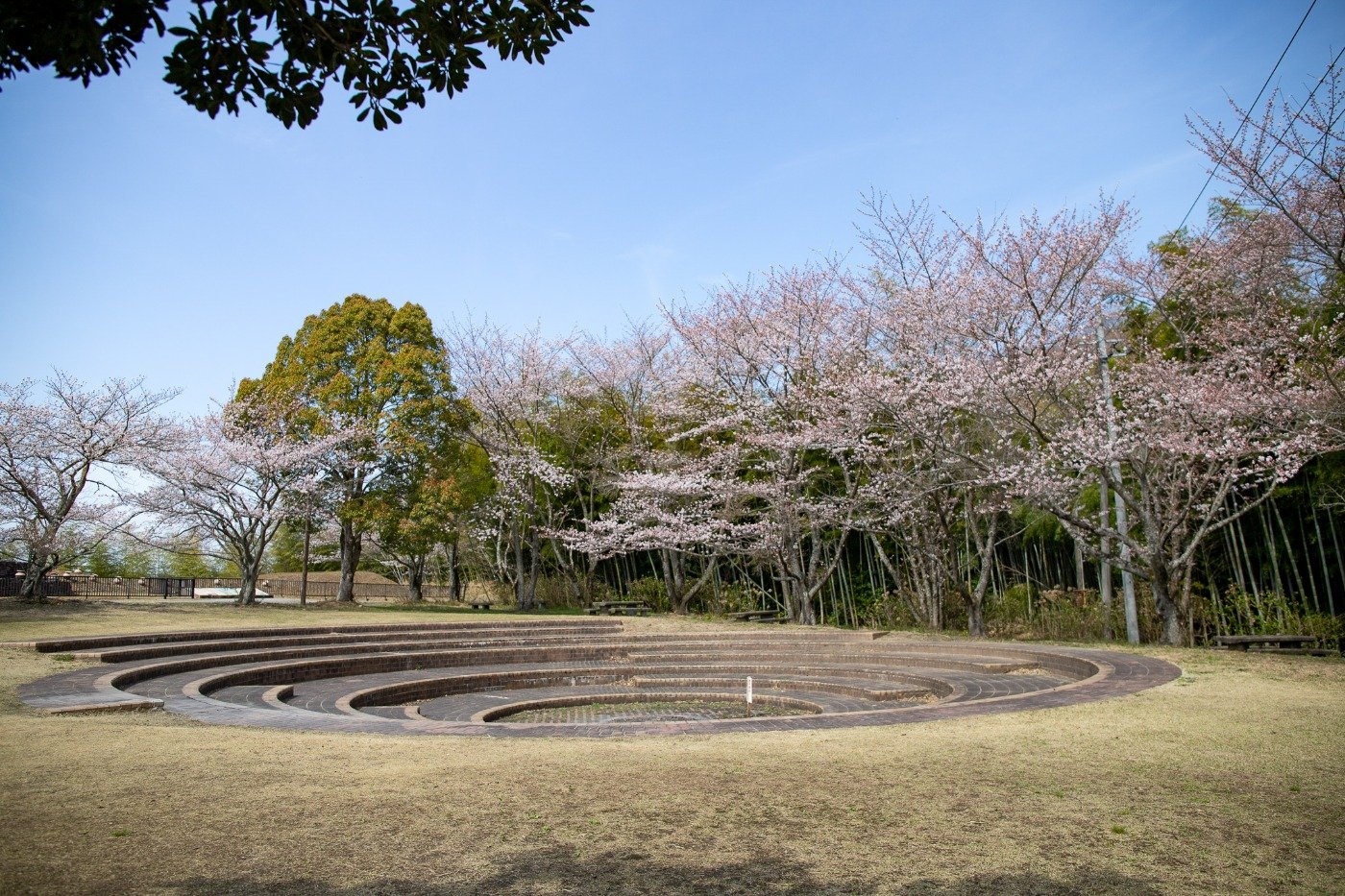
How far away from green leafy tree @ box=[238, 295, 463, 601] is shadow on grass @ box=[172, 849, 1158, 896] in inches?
858

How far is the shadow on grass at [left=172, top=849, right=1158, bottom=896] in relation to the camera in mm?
3217

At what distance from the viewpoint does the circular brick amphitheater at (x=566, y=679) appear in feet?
25.0

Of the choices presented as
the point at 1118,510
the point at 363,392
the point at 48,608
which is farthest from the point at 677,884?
the point at 363,392

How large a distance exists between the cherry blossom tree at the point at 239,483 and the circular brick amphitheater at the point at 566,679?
862 centimetres

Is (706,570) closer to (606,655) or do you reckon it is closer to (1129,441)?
(606,655)

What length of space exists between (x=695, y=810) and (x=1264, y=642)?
39.5 feet

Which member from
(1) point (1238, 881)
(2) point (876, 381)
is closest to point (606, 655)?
(2) point (876, 381)

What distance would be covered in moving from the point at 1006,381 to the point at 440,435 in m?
17.2

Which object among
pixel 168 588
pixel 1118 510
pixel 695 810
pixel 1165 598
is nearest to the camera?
pixel 695 810

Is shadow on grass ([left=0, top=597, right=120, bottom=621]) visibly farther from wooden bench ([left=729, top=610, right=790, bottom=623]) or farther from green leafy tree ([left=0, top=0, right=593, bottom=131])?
green leafy tree ([left=0, top=0, right=593, bottom=131])

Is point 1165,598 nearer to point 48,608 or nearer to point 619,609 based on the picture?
point 619,609

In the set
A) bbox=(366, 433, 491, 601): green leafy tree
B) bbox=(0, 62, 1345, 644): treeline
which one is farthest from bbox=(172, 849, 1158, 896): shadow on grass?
bbox=(366, 433, 491, 601): green leafy tree

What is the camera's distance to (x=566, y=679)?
507 inches

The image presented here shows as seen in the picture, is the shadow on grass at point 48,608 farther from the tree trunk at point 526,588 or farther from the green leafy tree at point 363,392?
the tree trunk at point 526,588
